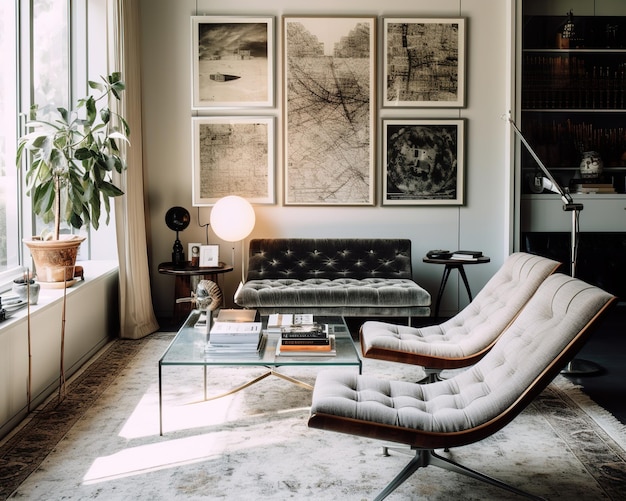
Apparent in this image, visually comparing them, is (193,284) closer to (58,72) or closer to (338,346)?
(58,72)

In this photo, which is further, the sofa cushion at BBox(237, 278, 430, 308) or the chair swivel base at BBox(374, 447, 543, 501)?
the sofa cushion at BBox(237, 278, 430, 308)

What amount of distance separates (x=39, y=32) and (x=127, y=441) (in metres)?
2.71

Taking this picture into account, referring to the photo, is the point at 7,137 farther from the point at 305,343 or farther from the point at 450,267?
the point at 450,267

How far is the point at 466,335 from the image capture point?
3408mm

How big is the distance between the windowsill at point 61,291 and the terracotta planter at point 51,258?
0.23 feet

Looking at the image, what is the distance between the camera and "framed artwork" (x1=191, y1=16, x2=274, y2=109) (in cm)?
544

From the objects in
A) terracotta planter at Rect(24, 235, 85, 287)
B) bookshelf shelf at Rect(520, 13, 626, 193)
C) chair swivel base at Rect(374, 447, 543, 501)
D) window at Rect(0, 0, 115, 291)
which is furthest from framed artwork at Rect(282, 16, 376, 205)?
chair swivel base at Rect(374, 447, 543, 501)

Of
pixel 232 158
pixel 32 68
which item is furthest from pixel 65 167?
pixel 232 158

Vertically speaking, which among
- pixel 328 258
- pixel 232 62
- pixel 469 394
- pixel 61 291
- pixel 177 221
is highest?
pixel 232 62

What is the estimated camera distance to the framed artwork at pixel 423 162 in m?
5.55

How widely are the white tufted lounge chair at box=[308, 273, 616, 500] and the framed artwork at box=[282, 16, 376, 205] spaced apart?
302 cm

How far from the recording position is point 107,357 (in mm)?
4402

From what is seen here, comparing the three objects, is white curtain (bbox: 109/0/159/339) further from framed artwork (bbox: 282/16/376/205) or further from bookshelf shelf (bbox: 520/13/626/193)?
bookshelf shelf (bbox: 520/13/626/193)

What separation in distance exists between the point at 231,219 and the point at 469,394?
3120mm
